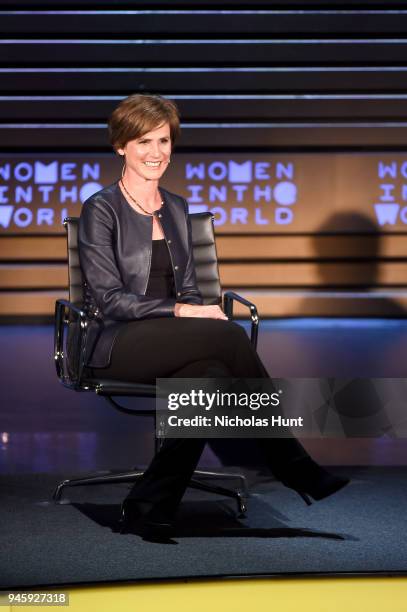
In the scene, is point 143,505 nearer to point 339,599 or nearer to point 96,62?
point 339,599

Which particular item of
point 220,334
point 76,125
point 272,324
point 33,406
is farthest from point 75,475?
point 76,125

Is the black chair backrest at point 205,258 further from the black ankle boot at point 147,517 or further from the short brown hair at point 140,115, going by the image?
the black ankle boot at point 147,517

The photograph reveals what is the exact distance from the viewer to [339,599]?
2.37 metres

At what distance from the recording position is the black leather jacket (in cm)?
302

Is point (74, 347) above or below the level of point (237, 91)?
below

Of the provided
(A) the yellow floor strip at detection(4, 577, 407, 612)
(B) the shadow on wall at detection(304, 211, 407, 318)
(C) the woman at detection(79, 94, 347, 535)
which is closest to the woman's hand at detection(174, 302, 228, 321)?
(C) the woman at detection(79, 94, 347, 535)

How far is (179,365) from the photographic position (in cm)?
295

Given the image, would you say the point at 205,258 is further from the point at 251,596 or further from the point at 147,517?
the point at 251,596

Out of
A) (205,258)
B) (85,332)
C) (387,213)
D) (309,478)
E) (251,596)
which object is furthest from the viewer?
(387,213)

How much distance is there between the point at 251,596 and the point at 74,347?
42.5 inches

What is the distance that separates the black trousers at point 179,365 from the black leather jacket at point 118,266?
52 millimetres

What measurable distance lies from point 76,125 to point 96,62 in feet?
1.67

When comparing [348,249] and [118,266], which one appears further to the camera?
[348,249]

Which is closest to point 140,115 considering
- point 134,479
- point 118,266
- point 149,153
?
point 149,153
